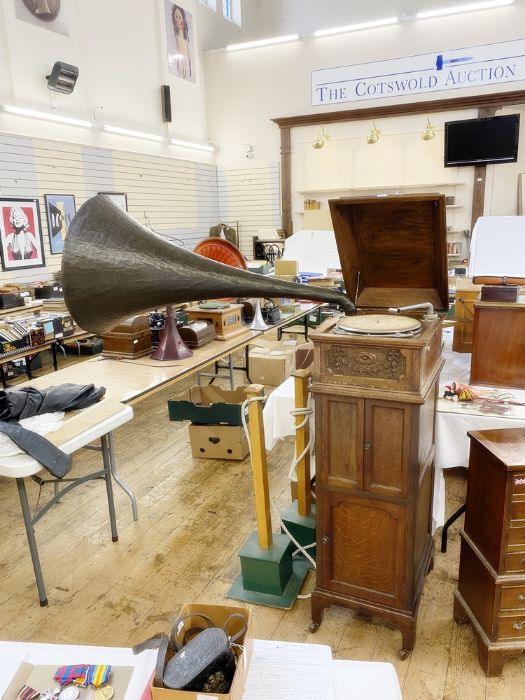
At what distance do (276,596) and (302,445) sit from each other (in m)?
0.72

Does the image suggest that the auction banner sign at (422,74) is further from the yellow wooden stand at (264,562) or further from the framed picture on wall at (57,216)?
the yellow wooden stand at (264,562)

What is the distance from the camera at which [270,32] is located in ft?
34.4

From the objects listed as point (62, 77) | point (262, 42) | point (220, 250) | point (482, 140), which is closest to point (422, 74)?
point (482, 140)

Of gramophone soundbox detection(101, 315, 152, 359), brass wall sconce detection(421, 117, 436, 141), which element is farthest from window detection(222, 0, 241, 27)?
gramophone soundbox detection(101, 315, 152, 359)

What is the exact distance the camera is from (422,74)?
8.97m

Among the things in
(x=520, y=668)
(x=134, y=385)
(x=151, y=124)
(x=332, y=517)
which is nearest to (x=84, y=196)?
(x=151, y=124)

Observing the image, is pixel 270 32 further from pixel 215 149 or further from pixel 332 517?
pixel 332 517

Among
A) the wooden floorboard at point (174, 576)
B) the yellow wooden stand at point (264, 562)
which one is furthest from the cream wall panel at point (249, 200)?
the yellow wooden stand at point (264, 562)

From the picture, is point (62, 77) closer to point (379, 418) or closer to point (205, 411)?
point (205, 411)

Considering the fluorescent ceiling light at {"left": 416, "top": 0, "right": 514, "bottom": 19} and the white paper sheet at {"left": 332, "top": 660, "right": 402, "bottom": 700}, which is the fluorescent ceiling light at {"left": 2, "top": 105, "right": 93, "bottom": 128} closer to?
the fluorescent ceiling light at {"left": 416, "top": 0, "right": 514, "bottom": 19}

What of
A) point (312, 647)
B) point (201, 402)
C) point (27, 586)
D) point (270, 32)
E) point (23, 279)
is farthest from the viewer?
point (270, 32)

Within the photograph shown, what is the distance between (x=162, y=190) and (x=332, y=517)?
Result: 825 cm

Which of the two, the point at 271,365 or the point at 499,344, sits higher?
the point at 499,344

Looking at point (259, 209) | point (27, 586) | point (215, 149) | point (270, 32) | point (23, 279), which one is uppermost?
point (270, 32)
